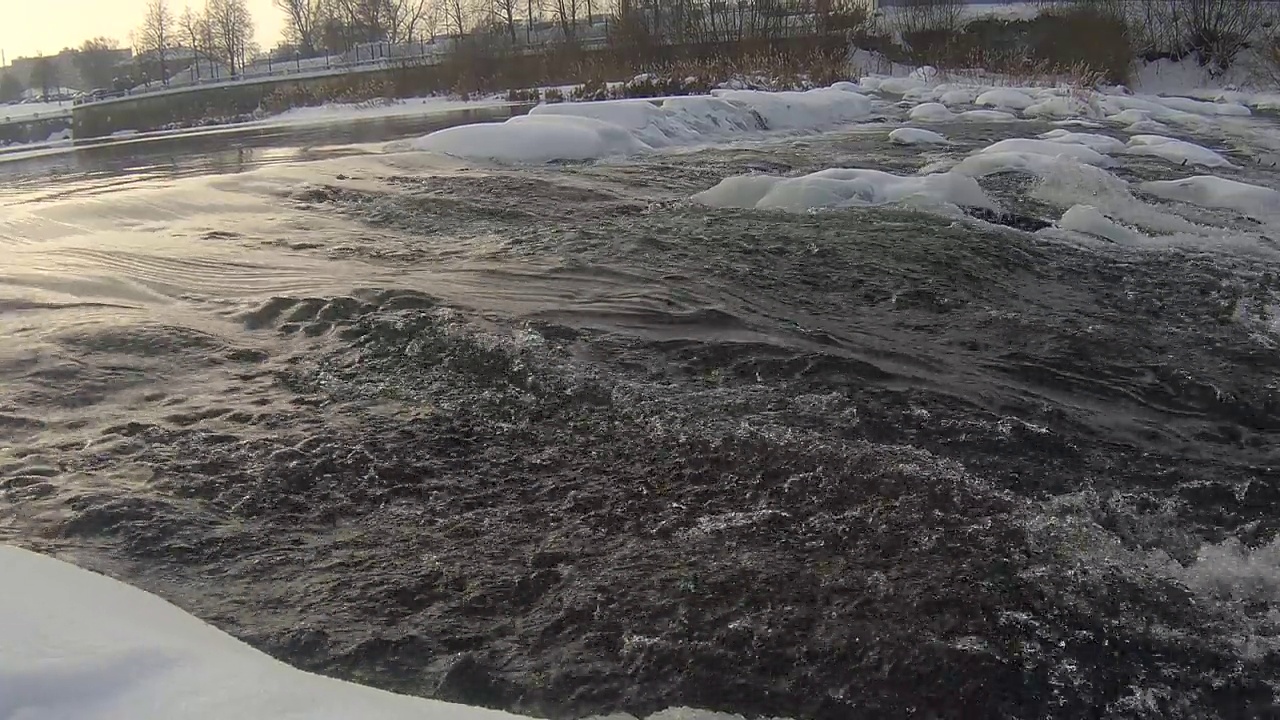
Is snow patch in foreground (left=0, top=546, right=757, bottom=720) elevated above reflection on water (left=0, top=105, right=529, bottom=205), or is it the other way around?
reflection on water (left=0, top=105, right=529, bottom=205)

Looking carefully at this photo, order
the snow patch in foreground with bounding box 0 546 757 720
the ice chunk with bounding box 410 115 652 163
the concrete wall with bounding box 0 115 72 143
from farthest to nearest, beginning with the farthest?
1. the concrete wall with bounding box 0 115 72 143
2. the ice chunk with bounding box 410 115 652 163
3. the snow patch in foreground with bounding box 0 546 757 720

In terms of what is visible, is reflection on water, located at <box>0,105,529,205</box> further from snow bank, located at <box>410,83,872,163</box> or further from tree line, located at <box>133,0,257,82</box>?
tree line, located at <box>133,0,257,82</box>

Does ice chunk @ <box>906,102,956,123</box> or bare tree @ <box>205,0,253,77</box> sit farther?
bare tree @ <box>205,0,253,77</box>

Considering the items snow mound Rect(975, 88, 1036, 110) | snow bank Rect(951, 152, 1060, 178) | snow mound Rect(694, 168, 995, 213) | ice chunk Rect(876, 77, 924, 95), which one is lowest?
snow mound Rect(694, 168, 995, 213)

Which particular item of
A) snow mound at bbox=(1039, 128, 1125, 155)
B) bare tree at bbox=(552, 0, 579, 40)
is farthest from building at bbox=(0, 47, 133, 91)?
snow mound at bbox=(1039, 128, 1125, 155)

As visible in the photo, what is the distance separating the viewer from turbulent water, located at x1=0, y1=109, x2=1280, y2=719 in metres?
1.68

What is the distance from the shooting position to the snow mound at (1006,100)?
14289 millimetres

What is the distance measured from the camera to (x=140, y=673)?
139 centimetres

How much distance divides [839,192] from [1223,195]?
2.82m

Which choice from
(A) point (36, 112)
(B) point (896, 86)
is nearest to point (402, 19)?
(A) point (36, 112)

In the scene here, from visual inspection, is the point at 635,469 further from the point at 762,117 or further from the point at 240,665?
the point at 762,117

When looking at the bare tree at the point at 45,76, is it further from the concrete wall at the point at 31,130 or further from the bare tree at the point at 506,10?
the concrete wall at the point at 31,130

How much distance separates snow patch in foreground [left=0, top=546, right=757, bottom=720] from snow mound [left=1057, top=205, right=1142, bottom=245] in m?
4.69

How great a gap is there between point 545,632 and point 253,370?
6.43 ft
